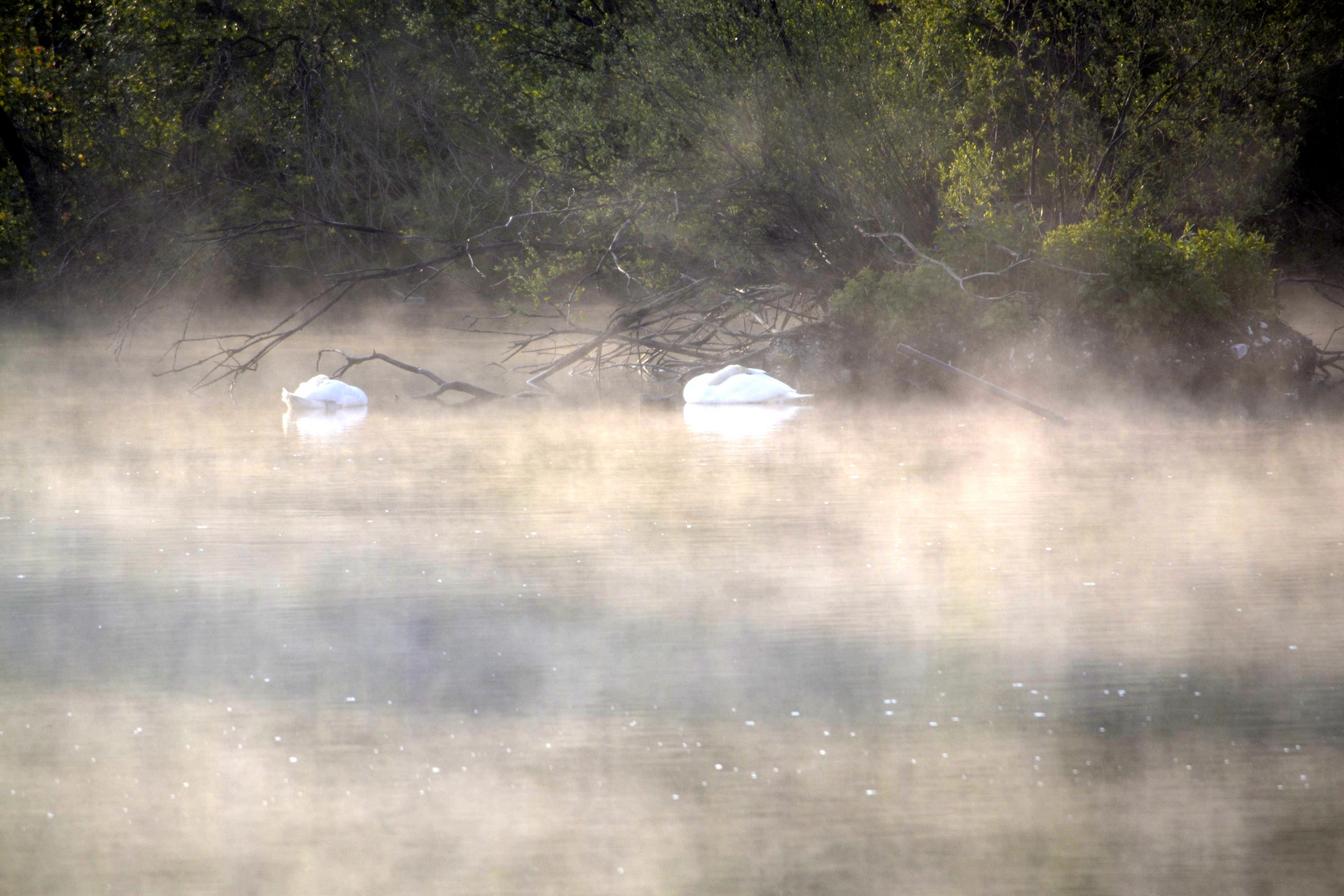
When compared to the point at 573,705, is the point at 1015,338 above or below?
below

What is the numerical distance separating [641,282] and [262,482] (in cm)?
687

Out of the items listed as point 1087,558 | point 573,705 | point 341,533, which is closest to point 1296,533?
point 1087,558

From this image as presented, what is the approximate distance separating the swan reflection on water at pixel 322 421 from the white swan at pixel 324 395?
0.06 metres

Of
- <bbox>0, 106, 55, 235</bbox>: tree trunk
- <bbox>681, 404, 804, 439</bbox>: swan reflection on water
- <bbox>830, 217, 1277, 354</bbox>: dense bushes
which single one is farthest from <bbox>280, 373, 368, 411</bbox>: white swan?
<bbox>0, 106, 55, 235</bbox>: tree trunk

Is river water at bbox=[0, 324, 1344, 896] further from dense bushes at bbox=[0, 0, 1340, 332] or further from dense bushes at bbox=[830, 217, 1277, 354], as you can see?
dense bushes at bbox=[0, 0, 1340, 332]

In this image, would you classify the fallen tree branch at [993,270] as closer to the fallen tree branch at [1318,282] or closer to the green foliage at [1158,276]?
the green foliage at [1158,276]

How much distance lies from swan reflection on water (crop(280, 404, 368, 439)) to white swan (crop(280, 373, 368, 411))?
6 centimetres

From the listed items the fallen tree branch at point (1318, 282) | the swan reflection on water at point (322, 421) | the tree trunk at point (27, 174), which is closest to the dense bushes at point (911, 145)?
the fallen tree branch at point (1318, 282)

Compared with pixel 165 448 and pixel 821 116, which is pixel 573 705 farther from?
pixel 821 116

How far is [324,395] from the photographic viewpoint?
472 inches

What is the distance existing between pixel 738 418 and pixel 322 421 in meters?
3.21

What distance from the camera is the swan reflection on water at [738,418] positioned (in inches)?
403

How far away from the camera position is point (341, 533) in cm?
639

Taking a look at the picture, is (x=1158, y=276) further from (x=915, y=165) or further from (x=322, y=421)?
(x=322, y=421)
